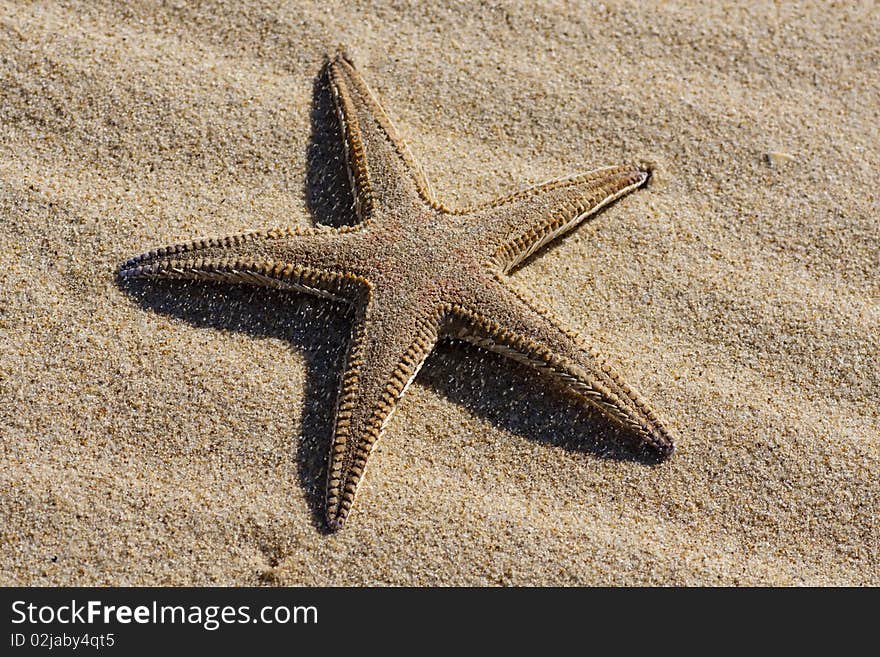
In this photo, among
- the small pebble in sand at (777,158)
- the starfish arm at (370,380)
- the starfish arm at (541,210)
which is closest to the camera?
the starfish arm at (370,380)

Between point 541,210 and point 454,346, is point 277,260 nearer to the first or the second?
point 454,346

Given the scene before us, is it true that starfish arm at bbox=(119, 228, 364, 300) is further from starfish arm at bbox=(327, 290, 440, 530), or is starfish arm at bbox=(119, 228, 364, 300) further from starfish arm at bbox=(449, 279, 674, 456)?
starfish arm at bbox=(449, 279, 674, 456)

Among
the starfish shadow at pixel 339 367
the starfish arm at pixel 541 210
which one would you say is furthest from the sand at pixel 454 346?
the starfish arm at pixel 541 210

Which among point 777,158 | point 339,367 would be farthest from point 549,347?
point 777,158

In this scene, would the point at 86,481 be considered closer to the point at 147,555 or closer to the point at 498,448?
the point at 147,555

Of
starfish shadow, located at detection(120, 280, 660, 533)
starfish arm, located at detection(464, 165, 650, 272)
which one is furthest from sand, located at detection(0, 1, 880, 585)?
starfish arm, located at detection(464, 165, 650, 272)

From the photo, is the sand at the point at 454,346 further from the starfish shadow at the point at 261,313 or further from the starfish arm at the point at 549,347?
the starfish arm at the point at 549,347

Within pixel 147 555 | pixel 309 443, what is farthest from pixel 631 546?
pixel 147 555
